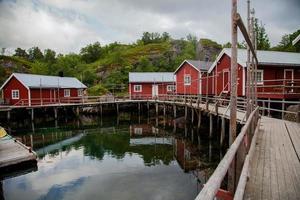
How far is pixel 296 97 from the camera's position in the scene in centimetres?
1700

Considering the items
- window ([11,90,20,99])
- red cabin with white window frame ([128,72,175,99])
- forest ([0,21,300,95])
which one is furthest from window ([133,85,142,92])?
window ([11,90,20,99])

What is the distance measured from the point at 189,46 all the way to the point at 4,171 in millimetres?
69954

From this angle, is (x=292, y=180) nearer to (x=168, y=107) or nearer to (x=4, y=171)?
(x=4, y=171)

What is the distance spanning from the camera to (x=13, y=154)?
12.1m

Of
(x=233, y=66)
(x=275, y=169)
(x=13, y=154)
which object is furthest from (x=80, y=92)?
(x=275, y=169)

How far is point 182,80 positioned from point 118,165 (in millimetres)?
20977

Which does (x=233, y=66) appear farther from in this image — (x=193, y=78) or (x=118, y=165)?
(x=193, y=78)

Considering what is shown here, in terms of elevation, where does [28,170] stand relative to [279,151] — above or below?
below

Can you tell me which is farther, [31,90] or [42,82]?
[42,82]

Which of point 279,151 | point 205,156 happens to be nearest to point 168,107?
point 205,156

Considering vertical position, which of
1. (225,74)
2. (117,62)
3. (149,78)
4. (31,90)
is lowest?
(31,90)

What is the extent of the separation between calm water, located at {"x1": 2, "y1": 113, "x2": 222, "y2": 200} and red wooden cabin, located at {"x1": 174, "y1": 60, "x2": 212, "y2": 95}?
302 inches

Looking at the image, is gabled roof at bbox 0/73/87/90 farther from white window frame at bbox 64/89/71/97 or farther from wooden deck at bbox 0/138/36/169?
wooden deck at bbox 0/138/36/169

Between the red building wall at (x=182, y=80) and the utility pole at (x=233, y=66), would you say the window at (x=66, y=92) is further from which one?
the utility pole at (x=233, y=66)
